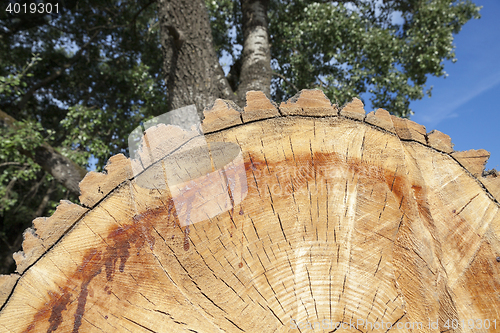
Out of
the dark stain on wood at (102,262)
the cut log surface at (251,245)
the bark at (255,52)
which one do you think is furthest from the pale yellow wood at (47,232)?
the bark at (255,52)

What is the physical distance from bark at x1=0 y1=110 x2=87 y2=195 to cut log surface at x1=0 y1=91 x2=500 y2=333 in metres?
3.47

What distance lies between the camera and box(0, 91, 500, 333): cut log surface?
1.12 m

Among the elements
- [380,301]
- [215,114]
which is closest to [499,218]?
[380,301]

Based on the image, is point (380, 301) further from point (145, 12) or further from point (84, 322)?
point (145, 12)

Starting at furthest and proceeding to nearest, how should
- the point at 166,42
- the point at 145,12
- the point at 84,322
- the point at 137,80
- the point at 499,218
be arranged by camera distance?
the point at 145,12, the point at 137,80, the point at 166,42, the point at 499,218, the point at 84,322

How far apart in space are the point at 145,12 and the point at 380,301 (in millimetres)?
7455

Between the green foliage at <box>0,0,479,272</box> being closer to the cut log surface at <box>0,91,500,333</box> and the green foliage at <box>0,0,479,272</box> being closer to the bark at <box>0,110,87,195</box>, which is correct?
the bark at <box>0,110,87,195</box>

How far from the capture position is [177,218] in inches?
45.5

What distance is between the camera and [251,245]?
44.9 inches

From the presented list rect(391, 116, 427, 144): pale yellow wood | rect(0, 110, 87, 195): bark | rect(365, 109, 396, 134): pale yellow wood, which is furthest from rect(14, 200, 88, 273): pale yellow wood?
rect(0, 110, 87, 195): bark

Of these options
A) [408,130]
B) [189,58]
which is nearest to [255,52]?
[189,58]

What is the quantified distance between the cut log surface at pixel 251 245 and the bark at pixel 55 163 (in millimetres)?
3470

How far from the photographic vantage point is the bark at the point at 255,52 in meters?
3.75

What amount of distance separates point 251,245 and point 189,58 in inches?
96.9
